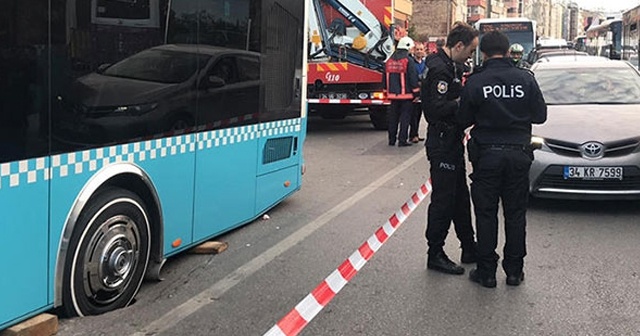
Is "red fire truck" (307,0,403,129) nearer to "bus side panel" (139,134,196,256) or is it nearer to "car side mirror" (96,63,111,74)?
"bus side panel" (139,134,196,256)

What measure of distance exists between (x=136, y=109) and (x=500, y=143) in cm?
242

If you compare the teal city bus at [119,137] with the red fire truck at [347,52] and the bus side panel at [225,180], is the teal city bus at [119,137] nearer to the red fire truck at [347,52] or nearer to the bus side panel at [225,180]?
the bus side panel at [225,180]

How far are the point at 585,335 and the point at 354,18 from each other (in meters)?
11.1

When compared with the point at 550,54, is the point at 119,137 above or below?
below

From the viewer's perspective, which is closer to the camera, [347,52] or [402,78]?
[402,78]

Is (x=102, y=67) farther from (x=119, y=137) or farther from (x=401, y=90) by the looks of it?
(x=401, y=90)

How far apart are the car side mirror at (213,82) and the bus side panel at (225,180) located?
0.35m

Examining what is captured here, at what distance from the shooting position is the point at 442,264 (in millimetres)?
5133

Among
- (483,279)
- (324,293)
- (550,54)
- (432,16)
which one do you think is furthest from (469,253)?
(432,16)

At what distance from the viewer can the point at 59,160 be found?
3650 mm

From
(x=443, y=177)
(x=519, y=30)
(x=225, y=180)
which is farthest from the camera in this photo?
(x=519, y=30)

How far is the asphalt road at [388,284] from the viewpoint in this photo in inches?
161

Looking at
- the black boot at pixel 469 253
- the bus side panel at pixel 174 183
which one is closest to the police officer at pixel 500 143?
the black boot at pixel 469 253

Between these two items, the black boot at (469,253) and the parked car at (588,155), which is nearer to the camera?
the black boot at (469,253)
